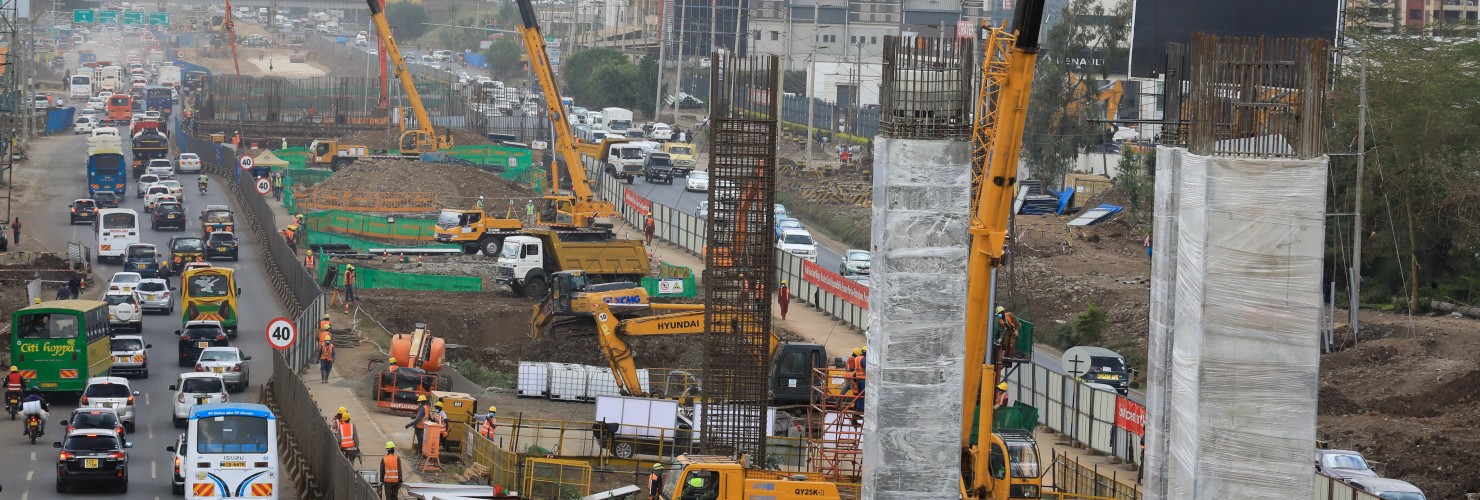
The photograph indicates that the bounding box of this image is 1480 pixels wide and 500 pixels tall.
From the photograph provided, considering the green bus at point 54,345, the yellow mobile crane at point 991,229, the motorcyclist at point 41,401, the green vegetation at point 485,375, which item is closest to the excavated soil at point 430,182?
the green vegetation at point 485,375

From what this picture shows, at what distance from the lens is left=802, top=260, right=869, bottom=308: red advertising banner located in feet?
189

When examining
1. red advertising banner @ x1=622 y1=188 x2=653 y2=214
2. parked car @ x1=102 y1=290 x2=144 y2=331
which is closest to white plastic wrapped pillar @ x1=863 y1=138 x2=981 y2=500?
parked car @ x1=102 y1=290 x2=144 y2=331

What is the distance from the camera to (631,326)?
144ft

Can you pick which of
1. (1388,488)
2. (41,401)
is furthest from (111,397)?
(1388,488)

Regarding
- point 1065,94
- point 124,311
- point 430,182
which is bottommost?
point 124,311

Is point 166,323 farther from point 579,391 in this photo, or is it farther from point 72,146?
point 72,146

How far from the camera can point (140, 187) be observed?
89.8 m

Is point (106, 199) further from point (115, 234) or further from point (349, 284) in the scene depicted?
point (349, 284)

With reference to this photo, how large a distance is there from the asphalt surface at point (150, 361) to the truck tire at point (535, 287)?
7.91m

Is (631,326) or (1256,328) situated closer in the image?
(1256,328)

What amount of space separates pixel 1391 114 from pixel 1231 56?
45.8 metres

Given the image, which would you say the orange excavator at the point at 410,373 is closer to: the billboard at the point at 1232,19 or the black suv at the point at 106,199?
the billboard at the point at 1232,19

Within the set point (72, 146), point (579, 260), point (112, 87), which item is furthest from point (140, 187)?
point (112, 87)

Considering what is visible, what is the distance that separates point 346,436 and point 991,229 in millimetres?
14900
